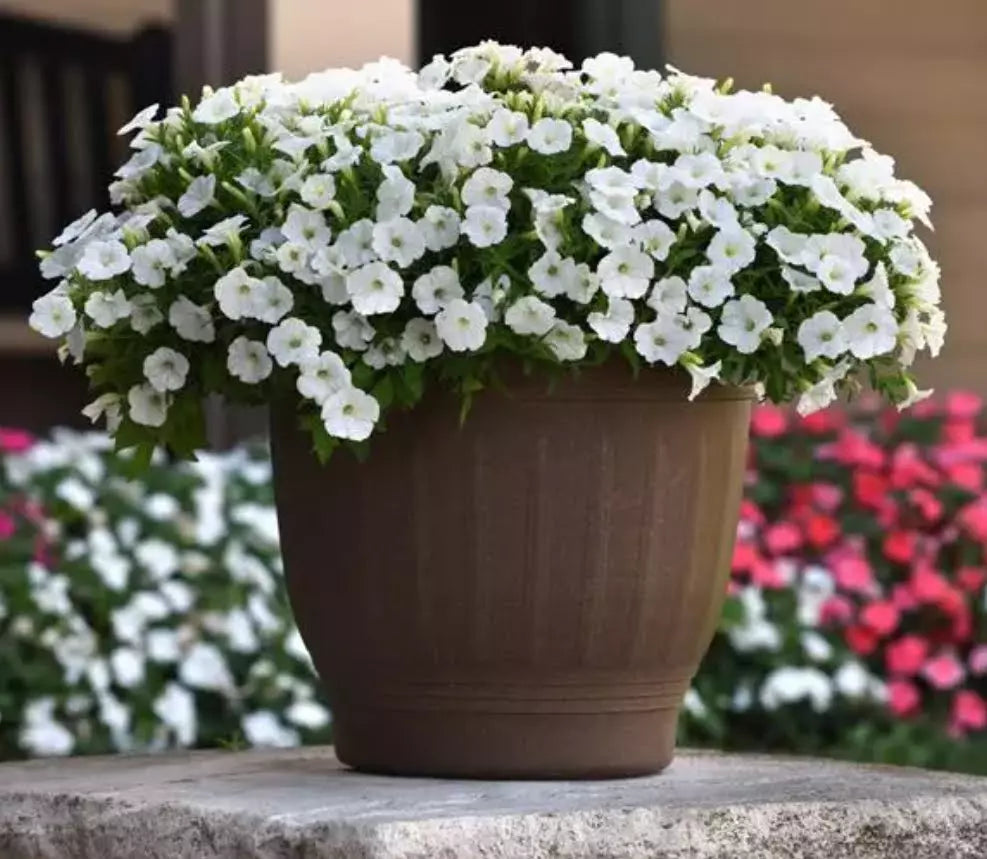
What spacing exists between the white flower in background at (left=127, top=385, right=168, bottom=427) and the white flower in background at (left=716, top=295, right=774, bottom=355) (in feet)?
1.85

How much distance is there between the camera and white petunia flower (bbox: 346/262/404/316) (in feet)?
7.28

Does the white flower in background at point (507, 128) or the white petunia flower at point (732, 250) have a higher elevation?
the white flower in background at point (507, 128)

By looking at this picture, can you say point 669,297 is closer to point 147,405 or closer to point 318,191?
point 318,191

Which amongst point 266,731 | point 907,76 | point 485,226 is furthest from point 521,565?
point 907,76

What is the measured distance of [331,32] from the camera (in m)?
6.05

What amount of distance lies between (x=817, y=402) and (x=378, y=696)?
54cm

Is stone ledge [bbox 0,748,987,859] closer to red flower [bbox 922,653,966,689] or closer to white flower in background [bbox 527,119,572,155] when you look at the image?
white flower in background [bbox 527,119,572,155]

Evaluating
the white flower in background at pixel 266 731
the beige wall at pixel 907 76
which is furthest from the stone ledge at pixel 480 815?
the beige wall at pixel 907 76

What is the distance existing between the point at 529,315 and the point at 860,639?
268cm

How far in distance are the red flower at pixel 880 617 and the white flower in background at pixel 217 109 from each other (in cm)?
264

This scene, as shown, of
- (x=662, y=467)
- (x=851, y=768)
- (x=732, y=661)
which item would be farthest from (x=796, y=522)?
(x=662, y=467)

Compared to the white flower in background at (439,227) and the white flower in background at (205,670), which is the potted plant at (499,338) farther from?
the white flower in background at (205,670)

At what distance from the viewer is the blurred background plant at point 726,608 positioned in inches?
165

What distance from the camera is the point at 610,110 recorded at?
2.36 metres
